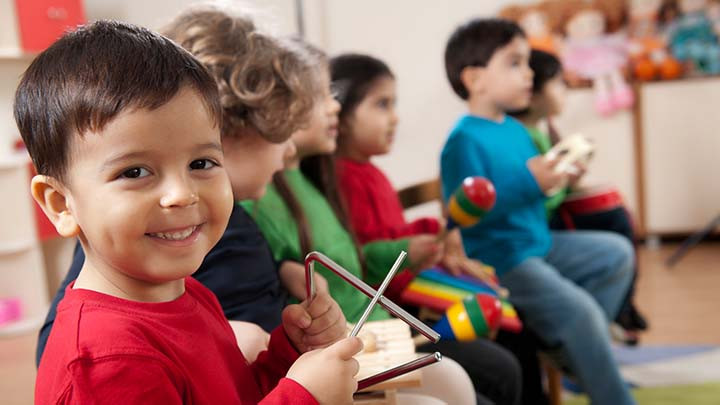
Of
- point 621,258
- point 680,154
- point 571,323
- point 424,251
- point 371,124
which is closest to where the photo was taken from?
point 424,251

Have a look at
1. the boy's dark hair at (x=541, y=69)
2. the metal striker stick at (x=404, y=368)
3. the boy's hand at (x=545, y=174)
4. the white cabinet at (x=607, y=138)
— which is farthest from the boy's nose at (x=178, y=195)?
the white cabinet at (x=607, y=138)

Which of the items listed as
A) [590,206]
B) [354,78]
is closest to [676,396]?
[590,206]

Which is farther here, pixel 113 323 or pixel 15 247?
pixel 15 247

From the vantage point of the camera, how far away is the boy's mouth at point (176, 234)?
1.96 ft

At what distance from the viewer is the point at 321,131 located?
1.24 meters

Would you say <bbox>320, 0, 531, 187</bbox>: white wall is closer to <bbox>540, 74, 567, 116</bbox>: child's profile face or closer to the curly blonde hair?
<bbox>540, 74, 567, 116</bbox>: child's profile face

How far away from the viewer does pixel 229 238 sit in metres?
0.96

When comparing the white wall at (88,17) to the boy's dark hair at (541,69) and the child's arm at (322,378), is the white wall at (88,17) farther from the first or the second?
the child's arm at (322,378)

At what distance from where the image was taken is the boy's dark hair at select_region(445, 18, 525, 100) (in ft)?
5.85

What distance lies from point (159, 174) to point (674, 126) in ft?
10.4

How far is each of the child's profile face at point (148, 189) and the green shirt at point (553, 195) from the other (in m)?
1.35

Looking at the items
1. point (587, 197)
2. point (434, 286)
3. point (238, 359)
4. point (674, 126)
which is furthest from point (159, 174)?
point (674, 126)

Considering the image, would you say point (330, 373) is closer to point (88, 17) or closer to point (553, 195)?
point (553, 195)

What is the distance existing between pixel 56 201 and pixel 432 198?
1202 millimetres
